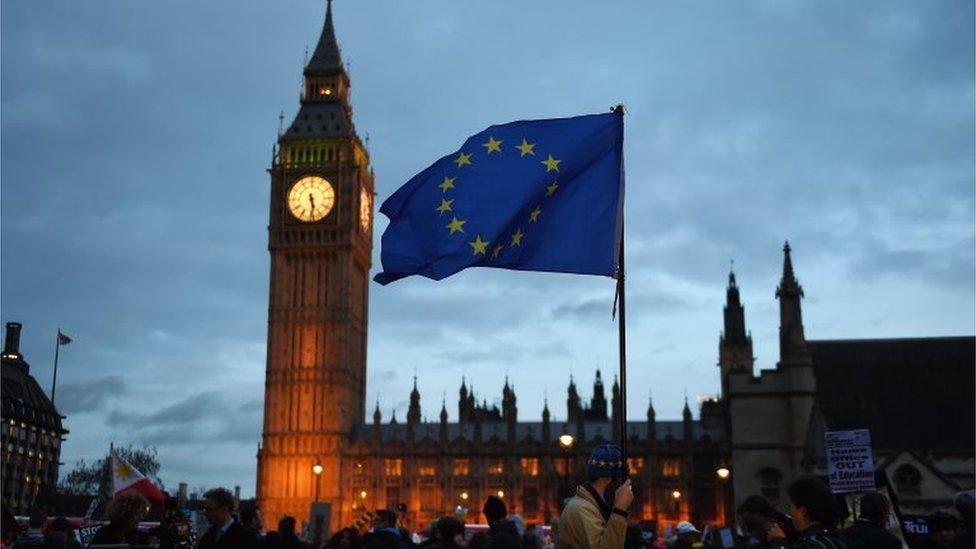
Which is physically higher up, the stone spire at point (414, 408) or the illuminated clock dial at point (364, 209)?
the illuminated clock dial at point (364, 209)

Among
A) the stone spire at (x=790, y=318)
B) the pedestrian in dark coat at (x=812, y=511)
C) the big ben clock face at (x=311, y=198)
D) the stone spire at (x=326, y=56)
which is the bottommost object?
the pedestrian in dark coat at (x=812, y=511)

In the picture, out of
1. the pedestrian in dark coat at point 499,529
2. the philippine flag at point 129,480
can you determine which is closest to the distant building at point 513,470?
the philippine flag at point 129,480

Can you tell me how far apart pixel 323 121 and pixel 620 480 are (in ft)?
286

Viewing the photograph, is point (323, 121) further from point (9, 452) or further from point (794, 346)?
point (794, 346)

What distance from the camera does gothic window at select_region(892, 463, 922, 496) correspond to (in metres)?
60.6

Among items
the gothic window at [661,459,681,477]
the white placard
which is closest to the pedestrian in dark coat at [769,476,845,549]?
the white placard

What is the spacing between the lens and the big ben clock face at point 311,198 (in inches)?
3501

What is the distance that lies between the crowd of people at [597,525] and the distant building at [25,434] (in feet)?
250

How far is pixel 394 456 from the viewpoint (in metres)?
87.5

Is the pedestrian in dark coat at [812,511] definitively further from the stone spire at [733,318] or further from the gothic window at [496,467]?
the stone spire at [733,318]

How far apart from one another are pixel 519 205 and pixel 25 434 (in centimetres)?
8727

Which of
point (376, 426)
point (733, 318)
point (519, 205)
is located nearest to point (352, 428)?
point (376, 426)

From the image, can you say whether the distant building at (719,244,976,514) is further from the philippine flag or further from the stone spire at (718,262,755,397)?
the philippine flag

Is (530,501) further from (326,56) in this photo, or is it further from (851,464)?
(851,464)
